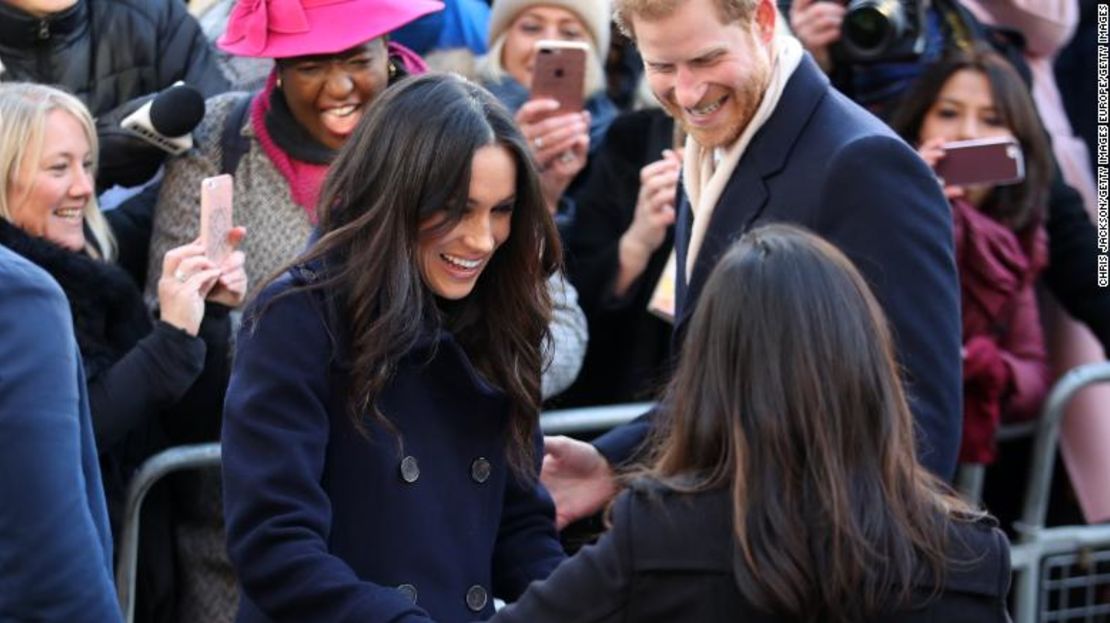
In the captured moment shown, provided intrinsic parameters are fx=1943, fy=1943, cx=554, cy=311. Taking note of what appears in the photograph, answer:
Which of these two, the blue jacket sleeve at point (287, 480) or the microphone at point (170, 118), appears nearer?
the blue jacket sleeve at point (287, 480)

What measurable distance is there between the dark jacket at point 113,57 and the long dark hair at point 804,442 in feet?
8.38

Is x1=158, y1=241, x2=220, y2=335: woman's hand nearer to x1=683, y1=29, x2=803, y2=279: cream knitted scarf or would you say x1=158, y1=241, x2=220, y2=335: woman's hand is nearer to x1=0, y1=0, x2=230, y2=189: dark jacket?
x1=0, y1=0, x2=230, y2=189: dark jacket

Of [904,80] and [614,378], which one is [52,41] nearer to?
[614,378]

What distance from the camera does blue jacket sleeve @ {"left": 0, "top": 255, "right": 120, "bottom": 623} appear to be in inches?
111

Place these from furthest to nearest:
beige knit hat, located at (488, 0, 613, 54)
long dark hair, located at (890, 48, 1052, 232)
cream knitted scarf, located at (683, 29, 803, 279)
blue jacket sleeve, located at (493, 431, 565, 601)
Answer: beige knit hat, located at (488, 0, 613, 54), long dark hair, located at (890, 48, 1052, 232), cream knitted scarf, located at (683, 29, 803, 279), blue jacket sleeve, located at (493, 431, 565, 601)

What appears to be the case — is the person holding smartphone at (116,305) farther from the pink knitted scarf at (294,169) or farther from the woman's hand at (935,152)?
the woman's hand at (935,152)

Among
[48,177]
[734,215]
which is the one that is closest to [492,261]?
[734,215]

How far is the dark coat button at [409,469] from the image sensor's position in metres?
3.14

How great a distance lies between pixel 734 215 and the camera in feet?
12.0

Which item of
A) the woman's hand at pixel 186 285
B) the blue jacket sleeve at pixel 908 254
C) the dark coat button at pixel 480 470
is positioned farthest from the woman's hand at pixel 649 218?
the dark coat button at pixel 480 470

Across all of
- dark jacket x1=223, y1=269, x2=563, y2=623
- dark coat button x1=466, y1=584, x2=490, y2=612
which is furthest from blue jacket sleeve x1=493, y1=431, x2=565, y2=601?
dark coat button x1=466, y1=584, x2=490, y2=612

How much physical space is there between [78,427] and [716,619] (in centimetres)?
105

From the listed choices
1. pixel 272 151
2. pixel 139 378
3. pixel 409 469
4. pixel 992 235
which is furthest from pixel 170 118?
pixel 992 235

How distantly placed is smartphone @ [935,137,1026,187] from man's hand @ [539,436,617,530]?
1.87 meters
